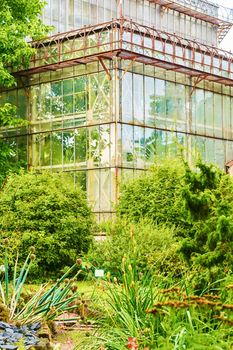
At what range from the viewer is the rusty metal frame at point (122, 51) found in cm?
2989

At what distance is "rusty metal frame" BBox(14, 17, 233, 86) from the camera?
29891 millimetres

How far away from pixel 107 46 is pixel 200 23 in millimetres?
21643

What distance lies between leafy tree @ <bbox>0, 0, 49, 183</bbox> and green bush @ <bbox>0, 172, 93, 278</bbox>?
802 centimetres

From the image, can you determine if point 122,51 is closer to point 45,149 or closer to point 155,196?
point 45,149

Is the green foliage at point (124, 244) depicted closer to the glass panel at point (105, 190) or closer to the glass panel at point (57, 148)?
the glass panel at point (105, 190)

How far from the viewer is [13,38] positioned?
3002cm

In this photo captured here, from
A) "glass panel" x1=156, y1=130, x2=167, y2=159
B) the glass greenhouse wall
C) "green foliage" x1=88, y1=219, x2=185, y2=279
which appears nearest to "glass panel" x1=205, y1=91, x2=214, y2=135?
the glass greenhouse wall

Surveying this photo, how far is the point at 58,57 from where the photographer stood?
3158 centimetres

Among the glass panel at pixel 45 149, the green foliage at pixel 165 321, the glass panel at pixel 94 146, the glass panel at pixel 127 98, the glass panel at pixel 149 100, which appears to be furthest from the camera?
the glass panel at pixel 45 149

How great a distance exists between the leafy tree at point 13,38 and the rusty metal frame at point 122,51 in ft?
2.56

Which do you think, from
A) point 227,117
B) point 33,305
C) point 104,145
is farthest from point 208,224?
point 227,117

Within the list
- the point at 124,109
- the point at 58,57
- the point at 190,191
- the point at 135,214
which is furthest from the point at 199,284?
the point at 58,57

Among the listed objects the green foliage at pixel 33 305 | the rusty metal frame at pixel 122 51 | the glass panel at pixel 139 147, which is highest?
the rusty metal frame at pixel 122 51

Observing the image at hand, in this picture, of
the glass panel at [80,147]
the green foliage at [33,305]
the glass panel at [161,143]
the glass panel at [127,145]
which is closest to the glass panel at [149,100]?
the glass panel at [161,143]
